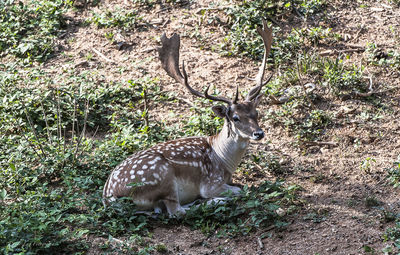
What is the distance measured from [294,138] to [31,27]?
634 cm

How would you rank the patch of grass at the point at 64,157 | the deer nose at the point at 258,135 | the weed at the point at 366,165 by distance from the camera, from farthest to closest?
the weed at the point at 366,165 → the deer nose at the point at 258,135 → the patch of grass at the point at 64,157

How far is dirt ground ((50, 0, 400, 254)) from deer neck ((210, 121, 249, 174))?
0.45m

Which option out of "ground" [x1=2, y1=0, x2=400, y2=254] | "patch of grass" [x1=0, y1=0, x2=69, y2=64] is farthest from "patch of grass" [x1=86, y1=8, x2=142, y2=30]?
"patch of grass" [x1=0, y1=0, x2=69, y2=64]

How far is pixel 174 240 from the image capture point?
625 cm

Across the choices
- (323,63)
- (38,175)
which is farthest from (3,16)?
(323,63)

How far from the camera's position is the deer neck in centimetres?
732

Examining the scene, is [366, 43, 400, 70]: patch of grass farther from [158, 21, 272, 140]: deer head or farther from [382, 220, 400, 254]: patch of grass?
[382, 220, 400, 254]: patch of grass

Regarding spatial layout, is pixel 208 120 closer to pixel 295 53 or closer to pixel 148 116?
pixel 148 116

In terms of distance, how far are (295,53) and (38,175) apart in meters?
5.12

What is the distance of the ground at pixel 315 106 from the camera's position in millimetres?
6098

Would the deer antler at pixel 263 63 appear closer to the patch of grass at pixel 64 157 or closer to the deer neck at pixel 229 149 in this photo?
the deer neck at pixel 229 149

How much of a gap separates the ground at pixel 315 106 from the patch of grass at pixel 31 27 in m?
0.27

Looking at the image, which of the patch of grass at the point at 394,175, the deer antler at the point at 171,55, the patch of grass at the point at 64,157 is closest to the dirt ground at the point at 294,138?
the patch of grass at the point at 394,175

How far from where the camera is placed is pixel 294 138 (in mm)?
8461
